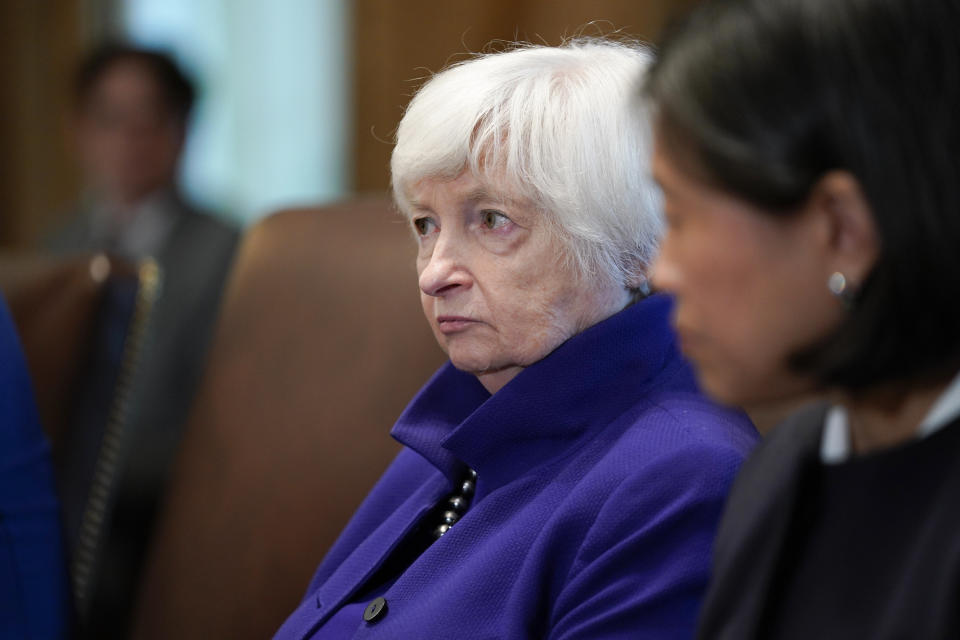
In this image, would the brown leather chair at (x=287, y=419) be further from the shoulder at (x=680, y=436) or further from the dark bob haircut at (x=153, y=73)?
the dark bob haircut at (x=153, y=73)

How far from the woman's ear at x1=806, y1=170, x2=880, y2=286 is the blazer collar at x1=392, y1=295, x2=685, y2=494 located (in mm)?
423

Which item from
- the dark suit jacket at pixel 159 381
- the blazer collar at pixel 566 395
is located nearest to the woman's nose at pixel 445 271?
the blazer collar at pixel 566 395

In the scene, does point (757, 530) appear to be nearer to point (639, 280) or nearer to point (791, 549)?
point (791, 549)

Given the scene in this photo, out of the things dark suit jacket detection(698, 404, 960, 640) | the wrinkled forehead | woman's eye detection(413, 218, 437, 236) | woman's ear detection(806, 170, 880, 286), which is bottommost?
dark suit jacket detection(698, 404, 960, 640)

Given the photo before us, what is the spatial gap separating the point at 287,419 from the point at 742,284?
3.30 ft

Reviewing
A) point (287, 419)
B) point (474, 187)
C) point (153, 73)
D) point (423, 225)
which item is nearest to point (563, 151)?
point (474, 187)

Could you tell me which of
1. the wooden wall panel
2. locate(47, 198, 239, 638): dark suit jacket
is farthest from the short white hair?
the wooden wall panel

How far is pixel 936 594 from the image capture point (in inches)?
26.1

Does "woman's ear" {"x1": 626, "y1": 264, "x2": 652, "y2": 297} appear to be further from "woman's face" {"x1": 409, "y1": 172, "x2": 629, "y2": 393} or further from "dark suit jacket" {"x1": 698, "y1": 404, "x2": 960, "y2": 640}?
"dark suit jacket" {"x1": 698, "y1": 404, "x2": 960, "y2": 640}

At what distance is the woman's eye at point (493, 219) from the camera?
114cm

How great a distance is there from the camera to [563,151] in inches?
42.9

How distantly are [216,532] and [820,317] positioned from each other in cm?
111

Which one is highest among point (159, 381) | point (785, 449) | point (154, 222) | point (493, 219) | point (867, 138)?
point (867, 138)

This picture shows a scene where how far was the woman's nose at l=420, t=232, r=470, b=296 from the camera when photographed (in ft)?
3.76
